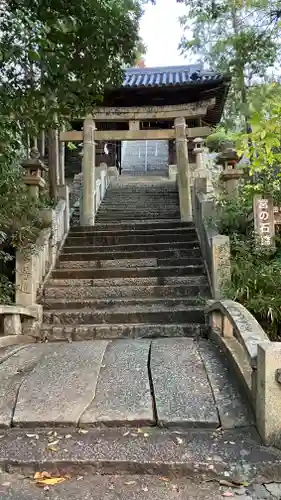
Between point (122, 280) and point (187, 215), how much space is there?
374 centimetres

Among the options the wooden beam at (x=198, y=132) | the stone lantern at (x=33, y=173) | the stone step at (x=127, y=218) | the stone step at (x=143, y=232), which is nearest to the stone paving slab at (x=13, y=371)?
the stone lantern at (x=33, y=173)

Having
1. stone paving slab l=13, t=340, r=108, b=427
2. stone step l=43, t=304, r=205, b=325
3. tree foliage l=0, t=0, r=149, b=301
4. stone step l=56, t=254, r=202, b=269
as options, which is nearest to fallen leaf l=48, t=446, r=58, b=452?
stone paving slab l=13, t=340, r=108, b=427

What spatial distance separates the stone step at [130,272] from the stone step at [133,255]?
1.51 ft

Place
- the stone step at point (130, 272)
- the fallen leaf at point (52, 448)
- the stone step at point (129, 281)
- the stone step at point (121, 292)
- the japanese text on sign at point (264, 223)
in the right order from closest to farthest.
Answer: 1. the fallen leaf at point (52, 448)
2. the japanese text on sign at point (264, 223)
3. the stone step at point (121, 292)
4. the stone step at point (129, 281)
5. the stone step at point (130, 272)

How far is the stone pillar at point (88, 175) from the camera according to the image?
9.81 metres

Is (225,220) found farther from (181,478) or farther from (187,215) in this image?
(181,478)

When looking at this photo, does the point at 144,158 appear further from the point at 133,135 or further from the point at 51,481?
the point at 51,481

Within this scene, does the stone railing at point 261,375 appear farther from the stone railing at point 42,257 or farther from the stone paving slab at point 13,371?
the stone railing at point 42,257

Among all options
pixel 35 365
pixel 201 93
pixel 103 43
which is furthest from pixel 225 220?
pixel 201 93

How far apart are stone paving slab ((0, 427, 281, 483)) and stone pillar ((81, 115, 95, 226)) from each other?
24.3 feet

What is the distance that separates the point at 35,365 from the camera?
148 inches

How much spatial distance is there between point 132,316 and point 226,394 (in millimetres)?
2599

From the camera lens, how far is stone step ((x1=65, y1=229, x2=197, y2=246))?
→ 7.82 m

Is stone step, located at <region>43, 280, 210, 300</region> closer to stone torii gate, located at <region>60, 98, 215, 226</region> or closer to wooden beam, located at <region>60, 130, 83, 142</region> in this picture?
stone torii gate, located at <region>60, 98, 215, 226</region>
